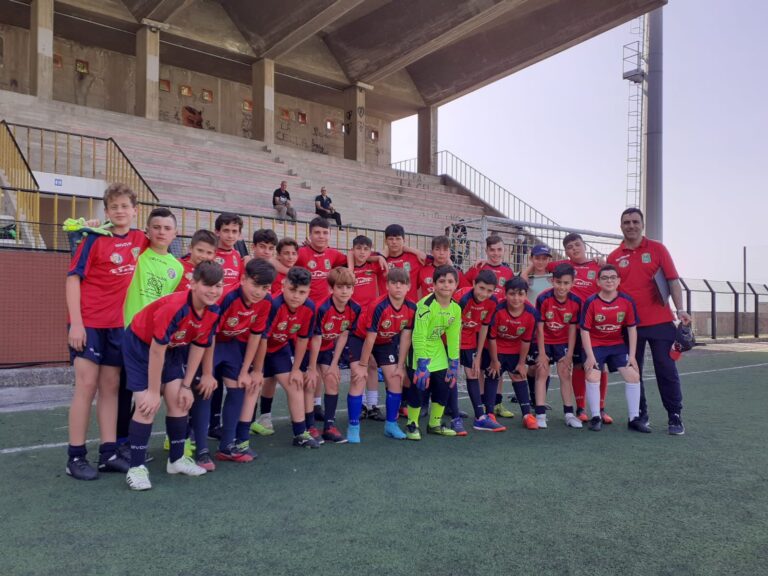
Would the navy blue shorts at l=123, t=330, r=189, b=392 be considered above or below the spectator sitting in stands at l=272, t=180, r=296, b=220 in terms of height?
below

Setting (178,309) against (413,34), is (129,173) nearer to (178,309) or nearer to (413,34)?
(178,309)

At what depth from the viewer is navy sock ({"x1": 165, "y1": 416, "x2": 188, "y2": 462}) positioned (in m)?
3.99

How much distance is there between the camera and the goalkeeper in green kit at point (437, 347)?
209 inches

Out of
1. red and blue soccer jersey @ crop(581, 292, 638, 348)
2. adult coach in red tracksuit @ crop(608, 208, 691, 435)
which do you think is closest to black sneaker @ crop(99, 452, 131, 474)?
red and blue soccer jersey @ crop(581, 292, 638, 348)

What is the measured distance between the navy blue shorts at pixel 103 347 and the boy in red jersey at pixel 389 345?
194 cm

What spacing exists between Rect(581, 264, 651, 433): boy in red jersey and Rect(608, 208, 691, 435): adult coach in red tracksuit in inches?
5.4

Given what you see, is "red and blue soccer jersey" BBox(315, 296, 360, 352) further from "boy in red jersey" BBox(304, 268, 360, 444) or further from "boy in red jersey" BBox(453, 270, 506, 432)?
"boy in red jersey" BBox(453, 270, 506, 432)

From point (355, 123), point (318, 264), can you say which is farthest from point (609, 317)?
point (355, 123)

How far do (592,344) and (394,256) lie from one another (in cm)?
231

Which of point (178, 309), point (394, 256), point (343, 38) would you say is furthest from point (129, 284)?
point (343, 38)

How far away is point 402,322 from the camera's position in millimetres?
5406

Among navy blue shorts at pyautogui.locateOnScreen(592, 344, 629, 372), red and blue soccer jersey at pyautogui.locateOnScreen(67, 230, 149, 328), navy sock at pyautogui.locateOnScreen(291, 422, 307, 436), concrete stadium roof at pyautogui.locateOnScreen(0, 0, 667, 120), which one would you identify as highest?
concrete stadium roof at pyautogui.locateOnScreen(0, 0, 667, 120)

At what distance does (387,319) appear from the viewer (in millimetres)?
5344

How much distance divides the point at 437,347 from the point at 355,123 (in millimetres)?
22132
